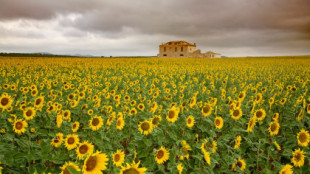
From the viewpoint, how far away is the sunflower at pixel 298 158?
2478mm

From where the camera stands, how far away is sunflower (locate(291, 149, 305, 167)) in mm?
2478

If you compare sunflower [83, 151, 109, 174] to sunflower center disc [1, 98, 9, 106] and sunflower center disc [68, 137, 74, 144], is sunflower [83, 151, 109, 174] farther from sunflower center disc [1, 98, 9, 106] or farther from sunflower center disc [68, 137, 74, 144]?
sunflower center disc [1, 98, 9, 106]

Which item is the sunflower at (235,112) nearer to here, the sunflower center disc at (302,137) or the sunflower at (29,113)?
the sunflower center disc at (302,137)

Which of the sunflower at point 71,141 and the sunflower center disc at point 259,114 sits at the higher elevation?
the sunflower center disc at point 259,114

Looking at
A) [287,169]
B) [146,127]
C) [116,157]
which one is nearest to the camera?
[287,169]

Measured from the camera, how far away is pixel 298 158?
2.52m

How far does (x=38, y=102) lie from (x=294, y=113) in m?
5.47

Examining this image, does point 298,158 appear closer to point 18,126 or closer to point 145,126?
point 145,126

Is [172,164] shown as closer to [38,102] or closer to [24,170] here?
[24,170]

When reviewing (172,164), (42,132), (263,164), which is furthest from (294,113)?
(42,132)

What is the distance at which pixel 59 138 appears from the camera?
9.28 ft

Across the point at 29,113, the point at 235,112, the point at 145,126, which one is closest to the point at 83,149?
the point at 145,126

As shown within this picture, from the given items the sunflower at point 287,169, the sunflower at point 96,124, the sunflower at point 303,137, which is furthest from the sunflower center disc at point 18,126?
the sunflower at point 303,137

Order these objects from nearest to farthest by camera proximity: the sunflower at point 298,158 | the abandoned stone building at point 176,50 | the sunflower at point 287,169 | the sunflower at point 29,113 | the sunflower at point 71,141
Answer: the sunflower at point 287,169, the sunflower at point 298,158, the sunflower at point 71,141, the sunflower at point 29,113, the abandoned stone building at point 176,50
